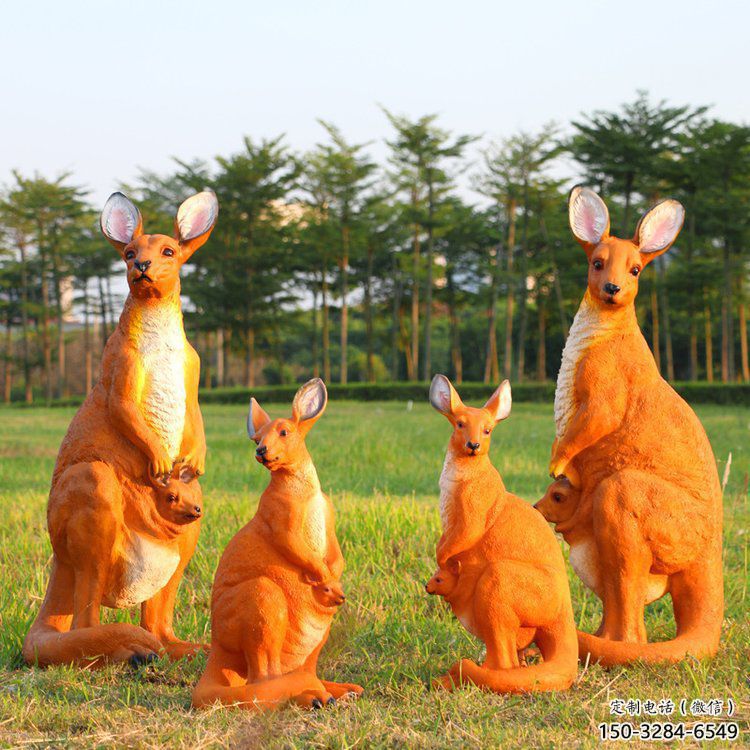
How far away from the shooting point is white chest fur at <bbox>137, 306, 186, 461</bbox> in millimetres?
3043

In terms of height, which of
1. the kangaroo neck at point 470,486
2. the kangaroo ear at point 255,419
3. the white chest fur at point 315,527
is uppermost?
the kangaroo ear at point 255,419

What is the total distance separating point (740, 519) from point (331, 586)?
4100 mm

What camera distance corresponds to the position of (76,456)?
121 inches

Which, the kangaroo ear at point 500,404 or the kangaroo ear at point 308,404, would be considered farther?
the kangaroo ear at point 500,404

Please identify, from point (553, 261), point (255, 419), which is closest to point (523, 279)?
point (553, 261)

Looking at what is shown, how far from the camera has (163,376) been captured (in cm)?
306

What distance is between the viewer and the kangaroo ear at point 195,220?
3.15 meters

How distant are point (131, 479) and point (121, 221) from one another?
0.94m

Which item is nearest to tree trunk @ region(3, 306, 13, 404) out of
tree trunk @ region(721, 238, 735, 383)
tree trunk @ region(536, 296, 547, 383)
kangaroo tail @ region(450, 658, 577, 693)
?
tree trunk @ region(536, 296, 547, 383)

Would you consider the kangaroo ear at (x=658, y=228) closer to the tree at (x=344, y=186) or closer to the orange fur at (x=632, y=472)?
the orange fur at (x=632, y=472)

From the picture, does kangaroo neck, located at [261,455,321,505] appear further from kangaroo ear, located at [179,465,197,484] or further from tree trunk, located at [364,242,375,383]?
tree trunk, located at [364,242,375,383]

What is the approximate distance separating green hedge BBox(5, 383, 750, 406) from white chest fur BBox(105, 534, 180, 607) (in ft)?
56.6

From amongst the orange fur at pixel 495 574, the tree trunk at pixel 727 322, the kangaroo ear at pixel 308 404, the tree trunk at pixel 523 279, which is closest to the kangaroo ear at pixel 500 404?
the orange fur at pixel 495 574

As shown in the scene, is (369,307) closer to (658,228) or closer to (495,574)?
(658,228)
